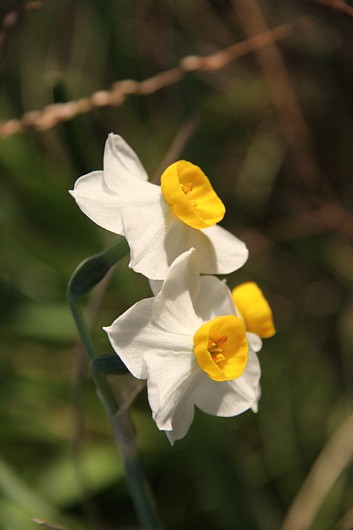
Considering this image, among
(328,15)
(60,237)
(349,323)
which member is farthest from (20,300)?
(328,15)

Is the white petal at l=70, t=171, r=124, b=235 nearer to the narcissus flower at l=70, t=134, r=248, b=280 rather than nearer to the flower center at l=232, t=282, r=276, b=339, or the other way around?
the narcissus flower at l=70, t=134, r=248, b=280

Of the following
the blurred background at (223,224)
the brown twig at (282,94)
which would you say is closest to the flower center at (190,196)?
the blurred background at (223,224)

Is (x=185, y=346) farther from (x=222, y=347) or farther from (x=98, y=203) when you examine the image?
(x=98, y=203)

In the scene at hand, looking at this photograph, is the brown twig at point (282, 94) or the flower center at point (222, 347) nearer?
the flower center at point (222, 347)

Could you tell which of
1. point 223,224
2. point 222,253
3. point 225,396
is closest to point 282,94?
point 223,224

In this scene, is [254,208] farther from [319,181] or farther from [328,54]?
[328,54]

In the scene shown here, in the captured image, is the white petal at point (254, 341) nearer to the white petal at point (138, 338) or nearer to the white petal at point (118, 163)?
the white petal at point (138, 338)
